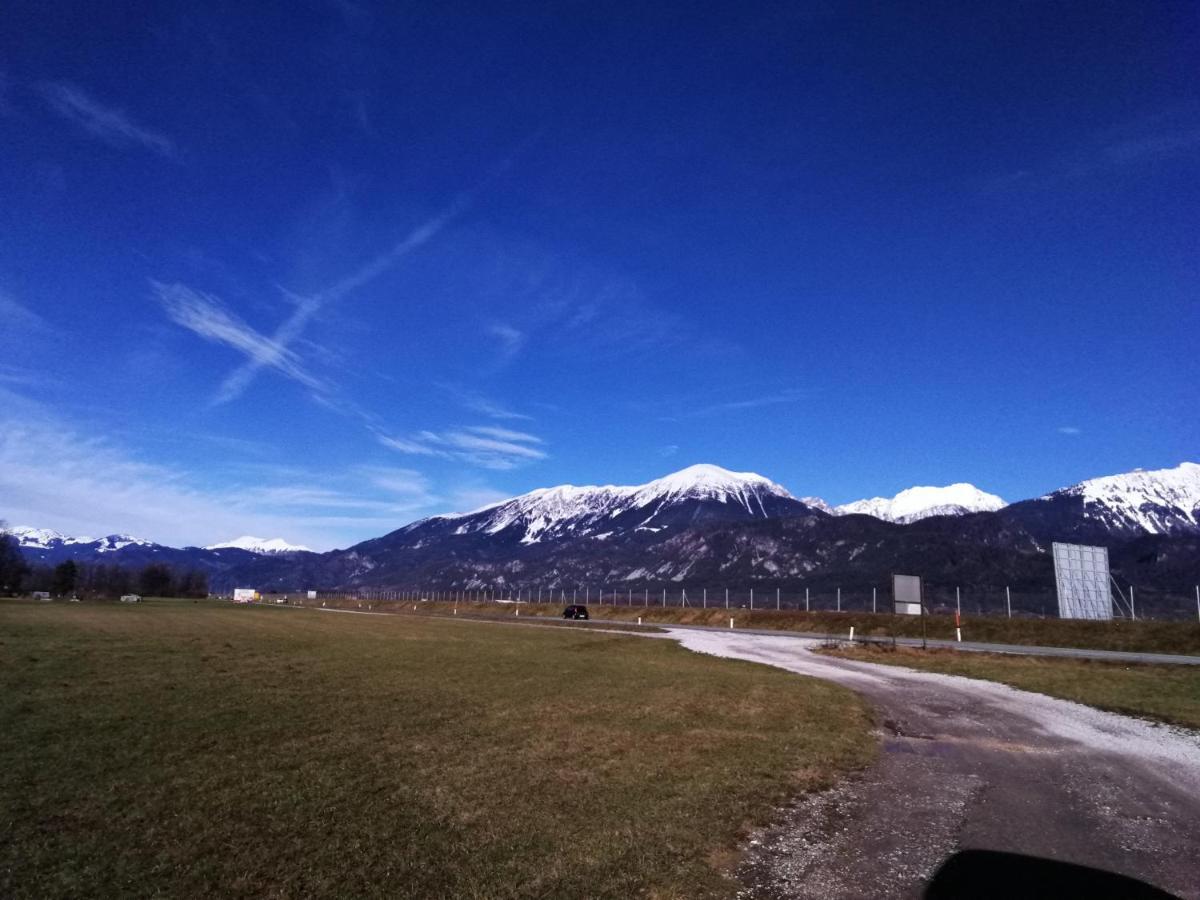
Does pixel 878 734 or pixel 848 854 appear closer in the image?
pixel 848 854

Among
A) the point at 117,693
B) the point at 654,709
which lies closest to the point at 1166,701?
the point at 654,709

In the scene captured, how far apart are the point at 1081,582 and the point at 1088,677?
1274 inches

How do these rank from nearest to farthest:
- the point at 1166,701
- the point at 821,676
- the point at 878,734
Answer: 1. the point at 878,734
2. the point at 1166,701
3. the point at 821,676

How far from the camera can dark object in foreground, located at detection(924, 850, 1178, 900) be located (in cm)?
829

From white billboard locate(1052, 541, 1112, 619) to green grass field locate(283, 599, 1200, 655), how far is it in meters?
1.56

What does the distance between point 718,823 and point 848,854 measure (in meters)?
1.92

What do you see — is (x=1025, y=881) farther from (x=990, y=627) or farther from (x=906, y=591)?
(x=990, y=627)

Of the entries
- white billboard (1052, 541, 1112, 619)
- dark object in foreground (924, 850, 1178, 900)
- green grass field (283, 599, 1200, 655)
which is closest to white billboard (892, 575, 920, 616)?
green grass field (283, 599, 1200, 655)

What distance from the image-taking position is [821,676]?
3306cm

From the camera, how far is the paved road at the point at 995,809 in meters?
9.12

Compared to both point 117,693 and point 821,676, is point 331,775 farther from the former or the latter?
point 821,676

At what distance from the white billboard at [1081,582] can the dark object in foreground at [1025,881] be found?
188 feet

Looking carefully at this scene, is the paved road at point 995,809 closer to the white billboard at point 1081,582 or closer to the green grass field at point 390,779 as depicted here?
the green grass field at point 390,779

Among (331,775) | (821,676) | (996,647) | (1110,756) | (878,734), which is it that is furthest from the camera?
(996,647)
